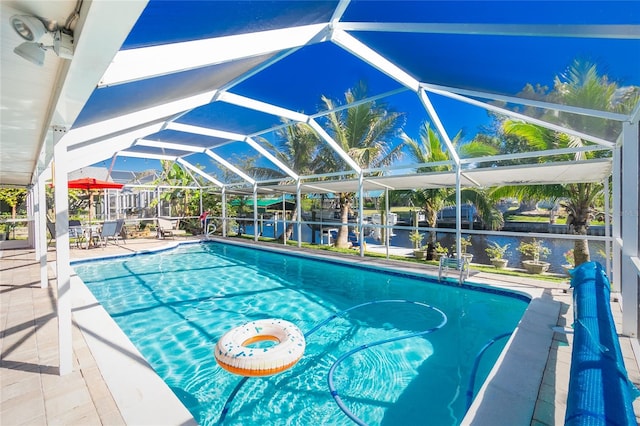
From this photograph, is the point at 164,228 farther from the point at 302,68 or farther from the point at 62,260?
the point at 62,260

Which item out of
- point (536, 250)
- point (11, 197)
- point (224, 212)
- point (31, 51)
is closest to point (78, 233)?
point (11, 197)

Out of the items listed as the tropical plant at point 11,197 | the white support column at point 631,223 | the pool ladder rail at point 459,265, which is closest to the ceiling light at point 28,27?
the white support column at point 631,223

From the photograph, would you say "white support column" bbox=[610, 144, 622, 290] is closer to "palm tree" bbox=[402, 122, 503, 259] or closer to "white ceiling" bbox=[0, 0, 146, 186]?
"palm tree" bbox=[402, 122, 503, 259]

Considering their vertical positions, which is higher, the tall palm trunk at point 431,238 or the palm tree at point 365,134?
the palm tree at point 365,134

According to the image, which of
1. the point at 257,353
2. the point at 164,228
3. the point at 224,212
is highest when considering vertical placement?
the point at 224,212

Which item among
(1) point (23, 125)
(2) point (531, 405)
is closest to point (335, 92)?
(1) point (23, 125)

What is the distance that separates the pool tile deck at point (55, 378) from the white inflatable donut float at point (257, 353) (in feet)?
3.51

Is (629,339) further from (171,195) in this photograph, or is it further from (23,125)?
(171,195)

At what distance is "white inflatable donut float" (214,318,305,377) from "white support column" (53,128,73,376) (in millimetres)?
1621

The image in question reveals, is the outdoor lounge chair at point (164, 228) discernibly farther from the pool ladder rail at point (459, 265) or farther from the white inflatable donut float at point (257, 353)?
the white inflatable donut float at point (257, 353)

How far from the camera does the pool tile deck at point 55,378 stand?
283 centimetres

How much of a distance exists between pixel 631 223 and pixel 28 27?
6138mm

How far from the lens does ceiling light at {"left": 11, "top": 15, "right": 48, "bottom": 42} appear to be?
1.59 m

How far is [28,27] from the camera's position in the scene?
5.33 feet
